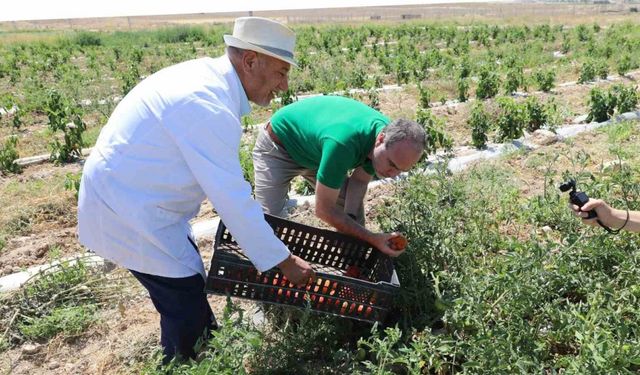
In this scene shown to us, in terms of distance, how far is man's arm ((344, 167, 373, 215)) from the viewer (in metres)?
3.05

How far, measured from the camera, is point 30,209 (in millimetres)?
4684

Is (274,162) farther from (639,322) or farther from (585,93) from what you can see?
(585,93)

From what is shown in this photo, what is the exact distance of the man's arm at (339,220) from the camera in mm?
2621

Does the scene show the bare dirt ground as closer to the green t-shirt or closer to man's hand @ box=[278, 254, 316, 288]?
the green t-shirt

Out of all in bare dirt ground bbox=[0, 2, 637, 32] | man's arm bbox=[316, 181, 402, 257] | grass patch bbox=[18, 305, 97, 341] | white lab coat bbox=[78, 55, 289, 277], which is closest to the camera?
white lab coat bbox=[78, 55, 289, 277]

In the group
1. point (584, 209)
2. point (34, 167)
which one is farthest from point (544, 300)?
point (34, 167)

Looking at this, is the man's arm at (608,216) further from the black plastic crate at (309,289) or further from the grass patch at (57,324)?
the grass patch at (57,324)

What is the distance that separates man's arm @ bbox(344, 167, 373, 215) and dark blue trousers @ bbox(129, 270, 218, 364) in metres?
1.00

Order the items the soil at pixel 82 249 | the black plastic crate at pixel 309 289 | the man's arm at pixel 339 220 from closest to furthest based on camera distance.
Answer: the black plastic crate at pixel 309 289 → the man's arm at pixel 339 220 → the soil at pixel 82 249

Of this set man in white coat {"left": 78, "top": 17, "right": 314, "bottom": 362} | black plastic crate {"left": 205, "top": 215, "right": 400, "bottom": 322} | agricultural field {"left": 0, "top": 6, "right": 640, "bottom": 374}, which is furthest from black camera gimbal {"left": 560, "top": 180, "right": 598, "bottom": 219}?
man in white coat {"left": 78, "top": 17, "right": 314, "bottom": 362}

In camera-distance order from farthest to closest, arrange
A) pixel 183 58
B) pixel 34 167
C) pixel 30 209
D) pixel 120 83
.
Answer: pixel 183 58
pixel 120 83
pixel 34 167
pixel 30 209

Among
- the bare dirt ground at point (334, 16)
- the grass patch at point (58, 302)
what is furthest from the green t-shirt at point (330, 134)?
the bare dirt ground at point (334, 16)

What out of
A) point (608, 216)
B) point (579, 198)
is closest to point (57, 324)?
point (579, 198)

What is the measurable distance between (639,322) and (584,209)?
1.88 feet
